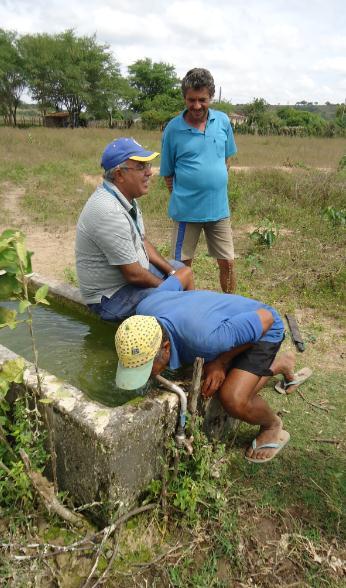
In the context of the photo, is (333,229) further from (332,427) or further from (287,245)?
(332,427)

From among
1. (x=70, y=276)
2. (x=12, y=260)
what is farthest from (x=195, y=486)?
(x=70, y=276)

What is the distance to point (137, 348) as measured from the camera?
1.86m

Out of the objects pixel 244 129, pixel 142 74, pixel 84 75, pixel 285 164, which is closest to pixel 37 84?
pixel 84 75

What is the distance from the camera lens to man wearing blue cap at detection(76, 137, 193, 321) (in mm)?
2566

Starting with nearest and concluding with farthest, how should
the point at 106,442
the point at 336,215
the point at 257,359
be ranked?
the point at 106,442
the point at 257,359
the point at 336,215

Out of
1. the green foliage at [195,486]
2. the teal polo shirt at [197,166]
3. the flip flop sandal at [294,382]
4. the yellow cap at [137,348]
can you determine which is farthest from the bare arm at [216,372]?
the teal polo shirt at [197,166]

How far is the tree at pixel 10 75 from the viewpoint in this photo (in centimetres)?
3488

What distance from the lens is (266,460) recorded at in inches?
93.9

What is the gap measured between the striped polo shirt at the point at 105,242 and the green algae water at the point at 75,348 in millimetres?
386

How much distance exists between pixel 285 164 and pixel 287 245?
31.0ft

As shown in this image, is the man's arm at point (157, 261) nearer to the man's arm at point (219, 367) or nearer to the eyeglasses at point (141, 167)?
the eyeglasses at point (141, 167)

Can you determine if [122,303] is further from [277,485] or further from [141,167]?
[277,485]

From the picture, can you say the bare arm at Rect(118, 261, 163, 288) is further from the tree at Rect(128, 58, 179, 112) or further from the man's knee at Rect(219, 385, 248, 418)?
the tree at Rect(128, 58, 179, 112)

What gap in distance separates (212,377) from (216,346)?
0.66 ft
